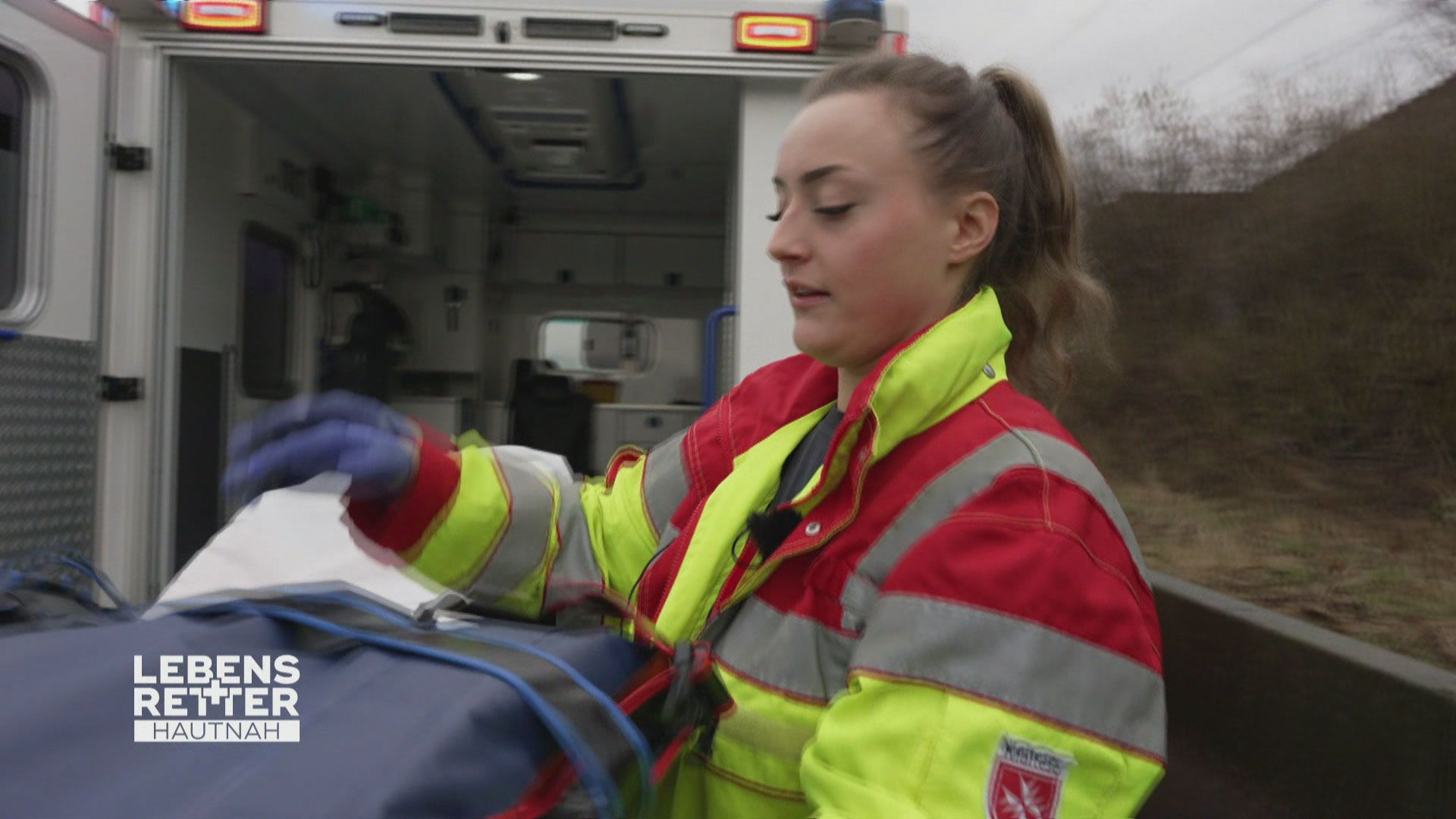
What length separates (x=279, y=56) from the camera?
3.32 metres

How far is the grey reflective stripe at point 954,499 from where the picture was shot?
131cm

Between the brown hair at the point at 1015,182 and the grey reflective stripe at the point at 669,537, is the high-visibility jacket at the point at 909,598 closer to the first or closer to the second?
the grey reflective stripe at the point at 669,537

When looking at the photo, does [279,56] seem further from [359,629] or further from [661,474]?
[359,629]

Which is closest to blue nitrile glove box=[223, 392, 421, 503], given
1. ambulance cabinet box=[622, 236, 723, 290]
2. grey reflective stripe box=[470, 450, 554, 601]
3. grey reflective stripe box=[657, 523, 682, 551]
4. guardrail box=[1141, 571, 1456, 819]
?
grey reflective stripe box=[470, 450, 554, 601]

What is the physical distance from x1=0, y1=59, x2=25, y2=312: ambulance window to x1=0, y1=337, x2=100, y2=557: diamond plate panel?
0.18 m

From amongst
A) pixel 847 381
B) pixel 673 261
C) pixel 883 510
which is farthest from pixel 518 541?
pixel 673 261

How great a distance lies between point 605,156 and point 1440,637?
3.95 meters

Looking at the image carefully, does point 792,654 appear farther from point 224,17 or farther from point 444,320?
point 444,320

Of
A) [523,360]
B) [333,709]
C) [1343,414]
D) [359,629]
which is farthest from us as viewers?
[523,360]

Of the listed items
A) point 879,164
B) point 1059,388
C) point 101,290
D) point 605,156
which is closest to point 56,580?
point 879,164

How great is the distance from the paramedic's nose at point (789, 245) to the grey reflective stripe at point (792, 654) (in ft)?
1.43

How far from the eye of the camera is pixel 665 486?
6.31 feet

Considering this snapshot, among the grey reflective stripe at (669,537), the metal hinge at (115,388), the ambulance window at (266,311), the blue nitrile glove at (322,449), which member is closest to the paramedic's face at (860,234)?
the grey reflective stripe at (669,537)

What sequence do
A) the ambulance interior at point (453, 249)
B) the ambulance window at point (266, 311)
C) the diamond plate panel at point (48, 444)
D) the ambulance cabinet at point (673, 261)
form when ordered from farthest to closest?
the ambulance cabinet at point (673, 261) < the ambulance window at point (266, 311) < the ambulance interior at point (453, 249) < the diamond plate panel at point (48, 444)
